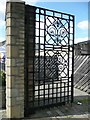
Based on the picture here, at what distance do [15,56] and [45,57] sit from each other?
3.40 feet

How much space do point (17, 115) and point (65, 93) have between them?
1971 millimetres

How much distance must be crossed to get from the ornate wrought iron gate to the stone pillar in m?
0.28

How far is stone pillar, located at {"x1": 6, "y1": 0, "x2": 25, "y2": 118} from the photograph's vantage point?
404 centimetres

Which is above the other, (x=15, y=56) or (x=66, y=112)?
(x=15, y=56)

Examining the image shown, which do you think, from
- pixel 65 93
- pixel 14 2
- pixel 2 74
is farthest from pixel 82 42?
pixel 14 2

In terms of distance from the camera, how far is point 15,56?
4078mm

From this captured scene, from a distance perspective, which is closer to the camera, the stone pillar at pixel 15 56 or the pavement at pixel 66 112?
the stone pillar at pixel 15 56

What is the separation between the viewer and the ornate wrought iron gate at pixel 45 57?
450 cm

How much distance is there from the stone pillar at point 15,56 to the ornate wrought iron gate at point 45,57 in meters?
0.28

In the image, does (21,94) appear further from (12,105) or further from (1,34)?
(1,34)

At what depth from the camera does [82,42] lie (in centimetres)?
1123

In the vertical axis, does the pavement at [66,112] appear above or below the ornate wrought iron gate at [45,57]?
below

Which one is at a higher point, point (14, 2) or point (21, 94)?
point (14, 2)

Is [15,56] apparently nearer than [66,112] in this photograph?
Yes
